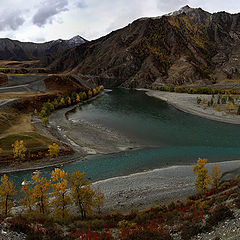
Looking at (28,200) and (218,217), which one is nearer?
(218,217)

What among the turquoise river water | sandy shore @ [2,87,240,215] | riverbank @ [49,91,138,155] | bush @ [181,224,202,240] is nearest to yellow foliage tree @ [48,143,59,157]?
sandy shore @ [2,87,240,215]

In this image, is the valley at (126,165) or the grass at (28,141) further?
the grass at (28,141)

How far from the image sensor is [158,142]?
58594 millimetres

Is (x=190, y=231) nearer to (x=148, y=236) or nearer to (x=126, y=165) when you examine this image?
(x=148, y=236)

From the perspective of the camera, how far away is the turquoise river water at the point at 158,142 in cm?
4400

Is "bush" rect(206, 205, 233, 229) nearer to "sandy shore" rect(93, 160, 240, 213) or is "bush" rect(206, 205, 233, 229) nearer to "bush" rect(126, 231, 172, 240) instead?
"bush" rect(126, 231, 172, 240)

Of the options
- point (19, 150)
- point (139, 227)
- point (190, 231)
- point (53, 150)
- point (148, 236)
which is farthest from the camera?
point (53, 150)

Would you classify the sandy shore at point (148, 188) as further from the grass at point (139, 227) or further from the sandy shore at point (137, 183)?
the grass at point (139, 227)

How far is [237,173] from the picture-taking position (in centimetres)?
3847

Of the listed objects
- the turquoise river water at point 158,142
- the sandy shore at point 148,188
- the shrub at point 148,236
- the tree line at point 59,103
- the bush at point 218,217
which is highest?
the tree line at point 59,103

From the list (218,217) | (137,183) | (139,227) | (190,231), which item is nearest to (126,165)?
(137,183)

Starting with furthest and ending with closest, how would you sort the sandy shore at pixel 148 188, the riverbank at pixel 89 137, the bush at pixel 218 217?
the riverbank at pixel 89 137
the sandy shore at pixel 148 188
the bush at pixel 218 217

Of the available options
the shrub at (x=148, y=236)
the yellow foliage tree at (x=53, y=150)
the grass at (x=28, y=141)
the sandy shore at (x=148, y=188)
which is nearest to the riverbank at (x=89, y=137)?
the yellow foliage tree at (x=53, y=150)

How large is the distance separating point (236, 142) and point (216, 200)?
42419 millimetres
